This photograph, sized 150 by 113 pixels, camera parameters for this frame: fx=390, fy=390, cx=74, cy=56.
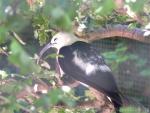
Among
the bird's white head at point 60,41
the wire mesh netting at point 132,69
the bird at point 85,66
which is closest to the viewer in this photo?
the bird at point 85,66

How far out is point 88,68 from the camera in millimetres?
1558

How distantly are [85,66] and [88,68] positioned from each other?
22 mm

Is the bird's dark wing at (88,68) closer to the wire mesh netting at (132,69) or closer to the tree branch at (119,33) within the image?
the tree branch at (119,33)

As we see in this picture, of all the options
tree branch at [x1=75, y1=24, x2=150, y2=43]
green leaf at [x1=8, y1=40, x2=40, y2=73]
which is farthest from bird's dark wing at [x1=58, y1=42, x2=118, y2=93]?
green leaf at [x1=8, y1=40, x2=40, y2=73]

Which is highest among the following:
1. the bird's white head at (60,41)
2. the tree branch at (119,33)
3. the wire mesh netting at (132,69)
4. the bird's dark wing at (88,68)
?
the tree branch at (119,33)

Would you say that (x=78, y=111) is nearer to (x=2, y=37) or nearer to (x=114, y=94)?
(x=114, y=94)

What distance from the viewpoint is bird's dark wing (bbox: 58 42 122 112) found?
1472mm

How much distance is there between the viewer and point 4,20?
0.39 metres

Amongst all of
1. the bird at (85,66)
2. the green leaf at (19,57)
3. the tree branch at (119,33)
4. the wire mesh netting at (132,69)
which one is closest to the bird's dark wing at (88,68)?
the bird at (85,66)

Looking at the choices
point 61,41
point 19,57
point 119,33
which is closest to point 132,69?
point 61,41

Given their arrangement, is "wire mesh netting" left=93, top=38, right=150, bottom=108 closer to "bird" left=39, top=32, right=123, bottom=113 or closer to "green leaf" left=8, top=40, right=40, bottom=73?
"bird" left=39, top=32, right=123, bottom=113

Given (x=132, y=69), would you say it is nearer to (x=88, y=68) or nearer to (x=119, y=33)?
(x=88, y=68)

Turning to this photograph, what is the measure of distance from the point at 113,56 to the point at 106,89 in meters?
0.13

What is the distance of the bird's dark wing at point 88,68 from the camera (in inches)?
57.9
